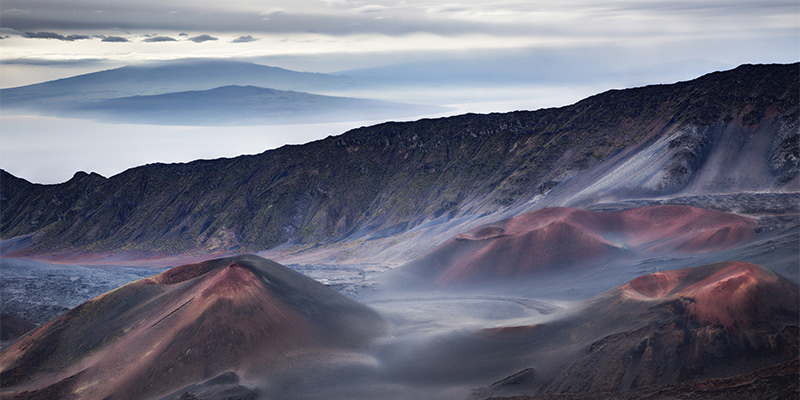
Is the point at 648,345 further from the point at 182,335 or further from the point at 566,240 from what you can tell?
the point at 566,240

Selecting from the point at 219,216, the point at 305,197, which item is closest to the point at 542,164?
the point at 305,197

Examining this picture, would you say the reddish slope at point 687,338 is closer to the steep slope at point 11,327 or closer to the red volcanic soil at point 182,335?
the red volcanic soil at point 182,335

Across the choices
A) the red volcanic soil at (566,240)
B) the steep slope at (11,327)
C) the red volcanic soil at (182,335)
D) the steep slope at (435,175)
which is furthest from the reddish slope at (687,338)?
the steep slope at (435,175)

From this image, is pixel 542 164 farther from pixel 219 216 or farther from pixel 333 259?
pixel 219 216

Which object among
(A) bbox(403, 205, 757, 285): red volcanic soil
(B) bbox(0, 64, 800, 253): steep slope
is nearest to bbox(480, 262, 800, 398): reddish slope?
(A) bbox(403, 205, 757, 285): red volcanic soil

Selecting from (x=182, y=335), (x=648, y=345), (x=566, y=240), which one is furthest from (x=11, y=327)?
(x=566, y=240)
